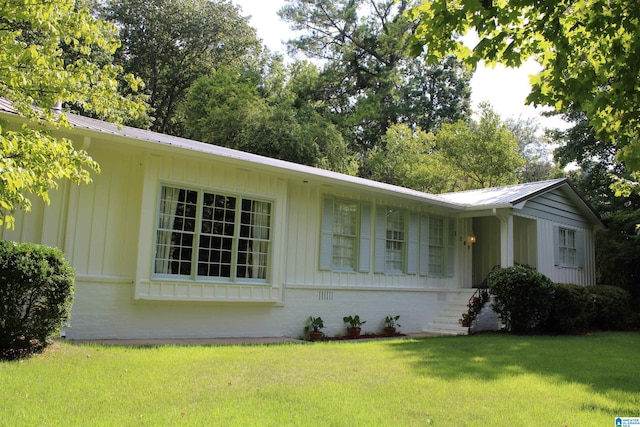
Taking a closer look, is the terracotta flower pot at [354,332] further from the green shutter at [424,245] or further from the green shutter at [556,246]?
the green shutter at [556,246]

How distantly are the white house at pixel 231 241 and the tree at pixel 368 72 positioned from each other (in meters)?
20.6

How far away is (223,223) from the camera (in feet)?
31.6

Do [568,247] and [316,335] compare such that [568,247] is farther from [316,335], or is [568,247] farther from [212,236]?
[212,236]

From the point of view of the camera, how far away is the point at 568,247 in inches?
642

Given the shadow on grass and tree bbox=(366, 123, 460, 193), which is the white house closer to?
the shadow on grass

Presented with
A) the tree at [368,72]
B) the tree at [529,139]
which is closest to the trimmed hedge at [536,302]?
the tree at [368,72]

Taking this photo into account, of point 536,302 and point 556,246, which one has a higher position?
point 556,246

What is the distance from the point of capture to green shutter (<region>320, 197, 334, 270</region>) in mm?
11289

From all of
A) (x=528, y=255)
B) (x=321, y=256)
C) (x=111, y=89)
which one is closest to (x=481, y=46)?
(x=111, y=89)

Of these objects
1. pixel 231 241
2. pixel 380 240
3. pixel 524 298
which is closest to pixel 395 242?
pixel 380 240

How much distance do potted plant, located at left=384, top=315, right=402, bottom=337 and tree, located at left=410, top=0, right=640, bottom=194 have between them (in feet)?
25.5

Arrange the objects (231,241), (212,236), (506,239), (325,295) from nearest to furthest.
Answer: (212,236) < (231,241) < (325,295) < (506,239)

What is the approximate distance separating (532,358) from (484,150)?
58.9 feet

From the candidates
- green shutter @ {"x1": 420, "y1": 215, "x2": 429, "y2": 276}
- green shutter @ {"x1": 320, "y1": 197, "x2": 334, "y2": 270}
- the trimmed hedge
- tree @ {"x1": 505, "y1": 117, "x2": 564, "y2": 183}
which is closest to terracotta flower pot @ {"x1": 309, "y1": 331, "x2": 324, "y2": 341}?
green shutter @ {"x1": 320, "y1": 197, "x2": 334, "y2": 270}
